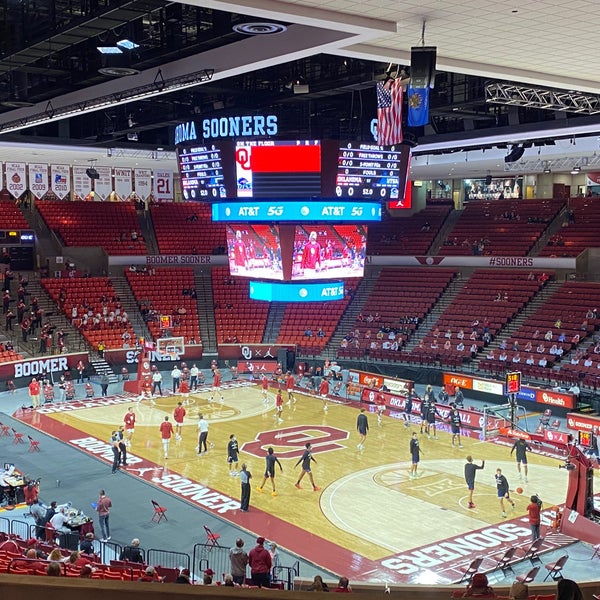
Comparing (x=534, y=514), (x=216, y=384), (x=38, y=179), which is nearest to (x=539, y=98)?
(x=534, y=514)

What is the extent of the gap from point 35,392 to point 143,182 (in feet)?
40.6

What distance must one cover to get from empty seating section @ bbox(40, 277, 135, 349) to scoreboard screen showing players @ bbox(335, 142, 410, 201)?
17396mm

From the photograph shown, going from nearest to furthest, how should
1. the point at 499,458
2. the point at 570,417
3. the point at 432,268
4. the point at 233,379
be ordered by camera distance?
the point at 499,458 < the point at 570,417 < the point at 233,379 < the point at 432,268

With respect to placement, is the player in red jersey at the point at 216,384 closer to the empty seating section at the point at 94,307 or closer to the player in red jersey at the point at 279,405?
the player in red jersey at the point at 279,405

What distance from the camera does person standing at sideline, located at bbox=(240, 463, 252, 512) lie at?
19.2m

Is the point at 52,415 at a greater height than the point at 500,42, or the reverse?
the point at 500,42

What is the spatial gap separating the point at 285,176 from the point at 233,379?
13.2 metres

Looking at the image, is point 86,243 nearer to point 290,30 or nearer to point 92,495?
point 92,495

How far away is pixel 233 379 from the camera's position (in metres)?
38.0

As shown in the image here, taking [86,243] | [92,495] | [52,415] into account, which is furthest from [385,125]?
[86,243]

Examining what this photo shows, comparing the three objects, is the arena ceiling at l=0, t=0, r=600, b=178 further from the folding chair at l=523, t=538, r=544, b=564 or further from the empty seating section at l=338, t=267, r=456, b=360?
the folding chair at l=523, t=538, r=544, b=564

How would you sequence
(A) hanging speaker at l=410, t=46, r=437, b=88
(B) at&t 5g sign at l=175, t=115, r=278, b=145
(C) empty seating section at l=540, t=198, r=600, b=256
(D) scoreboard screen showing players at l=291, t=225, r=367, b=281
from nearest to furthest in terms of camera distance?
(A) hanging speaker at l=410, t=46, r=437, b=88, (B) at&t 5g sign at l=175, t=115, r=278, b=145, (D) scoreboard screen showing players at l=291, t=225, r=367, b=281, (C) empty seating section at l=540, t=198, r=600, b=256

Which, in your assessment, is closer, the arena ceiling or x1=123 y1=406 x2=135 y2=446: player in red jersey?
the arena ceiling

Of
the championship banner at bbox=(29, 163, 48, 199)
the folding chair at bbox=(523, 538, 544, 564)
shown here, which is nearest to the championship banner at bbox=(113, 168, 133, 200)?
the championship banner at bbox=(29, 163, 48, 199)
